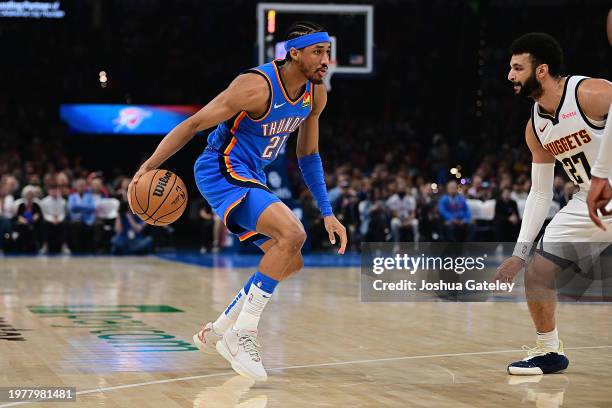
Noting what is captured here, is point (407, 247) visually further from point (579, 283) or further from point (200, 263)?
point (579, 283)

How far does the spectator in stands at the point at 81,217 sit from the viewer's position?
702 inches

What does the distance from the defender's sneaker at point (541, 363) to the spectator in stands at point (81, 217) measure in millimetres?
12828

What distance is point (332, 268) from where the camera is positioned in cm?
1516

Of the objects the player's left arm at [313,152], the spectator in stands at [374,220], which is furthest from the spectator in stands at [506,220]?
the player's left arm at [313,152]

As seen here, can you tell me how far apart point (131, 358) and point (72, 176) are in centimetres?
1434

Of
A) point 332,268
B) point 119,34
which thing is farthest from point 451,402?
point 119,34

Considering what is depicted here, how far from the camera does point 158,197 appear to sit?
5.90m

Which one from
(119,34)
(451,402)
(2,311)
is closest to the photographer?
(451,402)

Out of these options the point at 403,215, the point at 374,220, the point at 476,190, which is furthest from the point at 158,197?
the point at 476,190

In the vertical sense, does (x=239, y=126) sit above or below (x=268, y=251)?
above

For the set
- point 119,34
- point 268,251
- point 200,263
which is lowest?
point 200,263

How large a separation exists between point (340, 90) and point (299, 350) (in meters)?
19.5

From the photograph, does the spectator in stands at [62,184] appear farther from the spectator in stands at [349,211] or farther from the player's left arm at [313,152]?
the player's left arm at [313,152]

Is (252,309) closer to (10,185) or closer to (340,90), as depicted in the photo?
(10,185)
